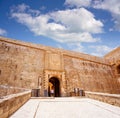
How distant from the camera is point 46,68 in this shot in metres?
12.7

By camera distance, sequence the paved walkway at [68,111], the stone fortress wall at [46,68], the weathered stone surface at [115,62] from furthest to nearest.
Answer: the weathered stone surface at [115,62]
the stone fortress wall at [46,68]
the paved walkway at [68,111]

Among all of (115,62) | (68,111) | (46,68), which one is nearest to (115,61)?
(115,62)

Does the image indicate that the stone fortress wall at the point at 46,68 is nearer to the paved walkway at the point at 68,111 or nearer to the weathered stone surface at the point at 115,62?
the weathered stone surface at the point at 115,62

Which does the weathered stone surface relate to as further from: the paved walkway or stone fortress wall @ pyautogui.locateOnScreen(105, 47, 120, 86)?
the paved walkway

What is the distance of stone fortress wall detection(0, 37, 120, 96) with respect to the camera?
11.0 m

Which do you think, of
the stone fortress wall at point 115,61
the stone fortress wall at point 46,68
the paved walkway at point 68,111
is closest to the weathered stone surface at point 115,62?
the stone fortress wall at point 115,61

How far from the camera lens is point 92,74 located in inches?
645

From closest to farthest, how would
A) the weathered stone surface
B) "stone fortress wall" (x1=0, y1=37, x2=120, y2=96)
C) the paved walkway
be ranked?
the paved walkway < "stone fortress wall" (x1=0, y1=37, x2=120, y2=96) < the weathered stone surface

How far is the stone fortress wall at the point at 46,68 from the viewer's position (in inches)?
431

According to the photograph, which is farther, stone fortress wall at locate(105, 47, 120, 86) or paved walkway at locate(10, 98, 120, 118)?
stone fortress wall at locate(105, 47, 120, 86)

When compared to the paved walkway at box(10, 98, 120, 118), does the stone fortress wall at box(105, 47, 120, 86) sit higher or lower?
higher

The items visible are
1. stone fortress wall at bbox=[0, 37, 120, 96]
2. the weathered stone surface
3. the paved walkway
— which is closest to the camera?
the paved walkway

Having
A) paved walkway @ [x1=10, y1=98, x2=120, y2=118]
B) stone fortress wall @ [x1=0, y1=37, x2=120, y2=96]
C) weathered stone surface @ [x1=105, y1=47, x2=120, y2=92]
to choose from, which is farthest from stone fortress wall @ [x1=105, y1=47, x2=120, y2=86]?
paved walkway @ [x1=10, y1=98, x2=120, y2=118]

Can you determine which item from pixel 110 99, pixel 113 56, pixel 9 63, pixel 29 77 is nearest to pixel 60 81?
pixel 29 77
